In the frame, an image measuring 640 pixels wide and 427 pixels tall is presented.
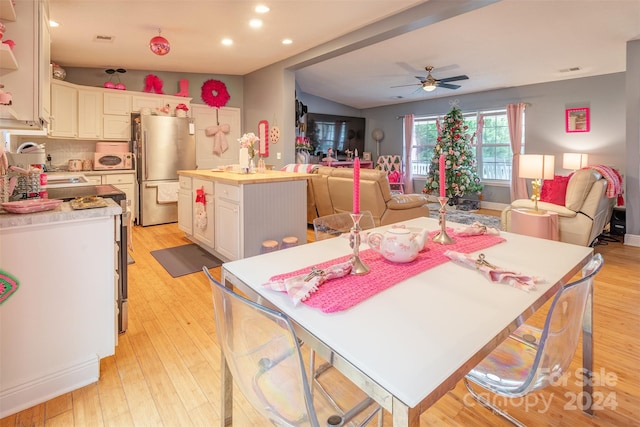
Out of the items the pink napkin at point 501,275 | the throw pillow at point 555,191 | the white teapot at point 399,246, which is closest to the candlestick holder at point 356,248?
the white teapot at point 399,246

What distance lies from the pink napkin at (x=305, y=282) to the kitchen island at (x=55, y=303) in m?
1.18

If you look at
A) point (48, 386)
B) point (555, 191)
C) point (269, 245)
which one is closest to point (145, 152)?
point (269, 245)

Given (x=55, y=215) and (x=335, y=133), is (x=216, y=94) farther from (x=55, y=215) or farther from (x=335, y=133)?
(x=55, y=215)

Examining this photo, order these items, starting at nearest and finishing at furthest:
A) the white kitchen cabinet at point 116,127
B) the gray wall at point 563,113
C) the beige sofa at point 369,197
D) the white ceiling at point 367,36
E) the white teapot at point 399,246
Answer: the white teapot at point 399,246 < the white ceiling at point 367,36 < the beige sofa at point 369,197 < the white kitchen cabinet at point 116,127 < the gray wall at point 563,113

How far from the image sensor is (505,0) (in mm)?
3383

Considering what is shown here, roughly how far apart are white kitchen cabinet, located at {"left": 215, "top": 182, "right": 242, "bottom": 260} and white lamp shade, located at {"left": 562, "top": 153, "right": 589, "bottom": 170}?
5770 millimetres

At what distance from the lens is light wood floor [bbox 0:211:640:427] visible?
152 centimetres

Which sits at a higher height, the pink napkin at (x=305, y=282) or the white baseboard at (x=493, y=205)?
the white baseboard at (x=493, y=205)

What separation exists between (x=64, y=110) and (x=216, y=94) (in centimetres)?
245

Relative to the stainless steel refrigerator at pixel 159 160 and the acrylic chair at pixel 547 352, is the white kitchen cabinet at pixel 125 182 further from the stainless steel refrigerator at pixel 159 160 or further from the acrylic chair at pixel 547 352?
the acrylic chair at pixel 547 352

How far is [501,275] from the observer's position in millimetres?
1122

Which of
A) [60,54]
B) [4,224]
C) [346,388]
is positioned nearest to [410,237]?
[346,388]

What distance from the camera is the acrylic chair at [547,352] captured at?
0.93 metres

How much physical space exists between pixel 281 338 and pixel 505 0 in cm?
401
